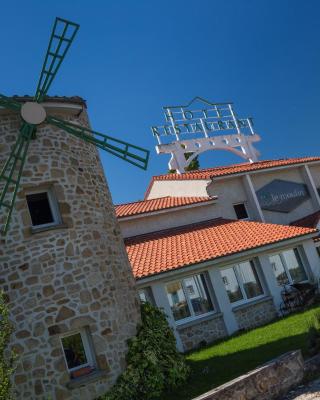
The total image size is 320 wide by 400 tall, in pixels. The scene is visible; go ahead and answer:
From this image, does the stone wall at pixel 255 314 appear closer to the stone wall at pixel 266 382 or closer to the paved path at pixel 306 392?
the stone wall at pixel 266 382

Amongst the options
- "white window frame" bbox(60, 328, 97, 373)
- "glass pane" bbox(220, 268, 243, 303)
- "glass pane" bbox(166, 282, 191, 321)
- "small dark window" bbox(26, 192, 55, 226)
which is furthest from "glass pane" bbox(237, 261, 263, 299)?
"small dark window" bbox(26, 192, 55, 226)

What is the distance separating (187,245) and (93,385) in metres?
8.59

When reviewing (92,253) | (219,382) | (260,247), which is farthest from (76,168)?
(260,247)

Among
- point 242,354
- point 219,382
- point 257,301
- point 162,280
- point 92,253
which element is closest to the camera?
point 219,382

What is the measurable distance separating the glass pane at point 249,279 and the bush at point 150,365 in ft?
20.5

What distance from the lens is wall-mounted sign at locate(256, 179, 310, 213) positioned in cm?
2220

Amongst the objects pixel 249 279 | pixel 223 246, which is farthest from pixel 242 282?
pixel 223 246

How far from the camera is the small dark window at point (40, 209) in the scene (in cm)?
988

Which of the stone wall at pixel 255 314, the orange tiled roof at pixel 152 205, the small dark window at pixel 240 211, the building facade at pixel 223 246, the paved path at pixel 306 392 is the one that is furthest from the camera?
the small dark window at pixel 240 211

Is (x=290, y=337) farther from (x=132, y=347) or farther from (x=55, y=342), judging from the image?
(x=55, y=342)

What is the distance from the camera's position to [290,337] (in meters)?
11.8

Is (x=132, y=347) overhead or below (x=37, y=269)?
below

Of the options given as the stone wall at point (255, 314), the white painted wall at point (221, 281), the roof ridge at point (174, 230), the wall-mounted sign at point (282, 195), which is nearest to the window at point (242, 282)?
the white painted wall at point (221, 281)

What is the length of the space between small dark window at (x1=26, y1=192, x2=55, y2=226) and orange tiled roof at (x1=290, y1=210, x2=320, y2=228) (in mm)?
14357
